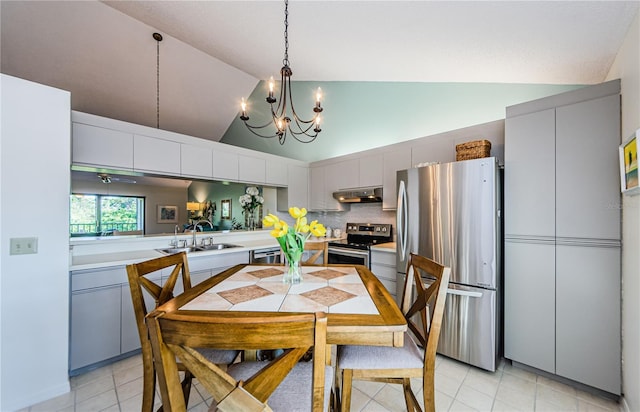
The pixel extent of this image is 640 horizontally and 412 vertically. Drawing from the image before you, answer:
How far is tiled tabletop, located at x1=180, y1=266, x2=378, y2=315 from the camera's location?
118cm

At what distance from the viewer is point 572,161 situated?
6.11 feet

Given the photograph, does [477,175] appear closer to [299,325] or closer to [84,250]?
[299,325]

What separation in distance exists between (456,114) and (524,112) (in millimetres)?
1023

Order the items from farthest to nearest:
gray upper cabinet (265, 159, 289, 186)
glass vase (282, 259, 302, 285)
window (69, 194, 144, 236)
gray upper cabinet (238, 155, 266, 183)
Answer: window (69, 194, 144, 236) < gray upper cabinet (265, 159, 289, 186) < gray upper cabinet (238, 155, 266, 183) < glass vase (282, 259, 302, 285)

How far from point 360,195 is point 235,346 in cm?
295

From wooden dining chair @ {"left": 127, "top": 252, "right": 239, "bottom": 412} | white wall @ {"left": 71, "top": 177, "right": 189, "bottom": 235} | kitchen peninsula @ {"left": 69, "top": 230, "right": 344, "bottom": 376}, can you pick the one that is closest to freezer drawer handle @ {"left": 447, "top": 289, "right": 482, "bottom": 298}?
wooden dining chair @ {"left": 127, "top": 252, "right": 239, "bottom": 412}

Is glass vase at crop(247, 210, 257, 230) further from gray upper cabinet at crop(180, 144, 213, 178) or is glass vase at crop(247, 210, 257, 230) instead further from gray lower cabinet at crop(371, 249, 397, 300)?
gray lower cabinet at crop(371, 249, 397, 300)

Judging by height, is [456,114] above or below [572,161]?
above

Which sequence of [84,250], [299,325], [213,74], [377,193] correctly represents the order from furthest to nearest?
[213,74]
[377,193]
[84,250]
[299,325]

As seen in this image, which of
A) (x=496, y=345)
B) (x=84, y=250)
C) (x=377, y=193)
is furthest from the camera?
(x=377, y=193)

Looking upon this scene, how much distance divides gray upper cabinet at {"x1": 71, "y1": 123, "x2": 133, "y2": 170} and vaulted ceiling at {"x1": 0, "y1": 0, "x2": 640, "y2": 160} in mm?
1246

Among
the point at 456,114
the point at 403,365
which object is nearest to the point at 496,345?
the point at 403,365

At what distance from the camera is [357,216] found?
399cm

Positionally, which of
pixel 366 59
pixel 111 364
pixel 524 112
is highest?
pixel 366 59
